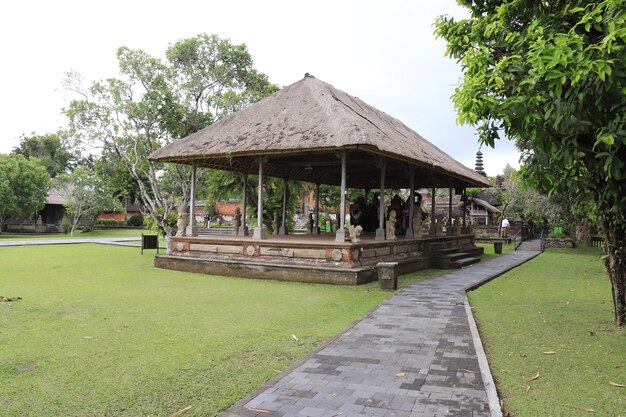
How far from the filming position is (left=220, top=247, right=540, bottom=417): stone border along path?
12.9ft

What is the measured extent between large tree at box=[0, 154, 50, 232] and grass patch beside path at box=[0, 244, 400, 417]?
84.4 feet

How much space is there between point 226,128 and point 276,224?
6188 millimetres

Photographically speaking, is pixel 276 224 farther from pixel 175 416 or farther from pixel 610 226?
pixel 175 416

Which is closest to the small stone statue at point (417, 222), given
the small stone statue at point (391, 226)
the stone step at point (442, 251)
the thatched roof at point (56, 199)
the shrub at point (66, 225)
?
the stone step at point (442, 251)

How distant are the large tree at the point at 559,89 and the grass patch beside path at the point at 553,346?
3.46 ft

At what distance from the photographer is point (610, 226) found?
6734mm

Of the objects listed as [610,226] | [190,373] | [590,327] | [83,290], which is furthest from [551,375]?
[83,290]

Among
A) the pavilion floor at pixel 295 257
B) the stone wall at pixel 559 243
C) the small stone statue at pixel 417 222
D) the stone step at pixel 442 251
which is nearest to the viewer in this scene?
the pavilion floor at pixel 295 257

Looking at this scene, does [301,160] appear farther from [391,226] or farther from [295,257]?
[295,257]

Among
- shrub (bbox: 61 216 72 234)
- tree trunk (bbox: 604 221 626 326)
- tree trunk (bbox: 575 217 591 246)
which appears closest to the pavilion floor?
tree trunk (bbox: 604 221 626 326)

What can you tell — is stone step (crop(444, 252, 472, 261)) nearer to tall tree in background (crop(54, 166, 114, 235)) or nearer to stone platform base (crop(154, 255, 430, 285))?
stone platform base (crop(154, 255, 430, 285))

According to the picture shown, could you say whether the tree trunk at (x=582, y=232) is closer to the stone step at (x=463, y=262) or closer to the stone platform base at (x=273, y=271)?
the stone step at (x=463, y=262)

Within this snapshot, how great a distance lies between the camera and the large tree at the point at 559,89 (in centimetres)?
477

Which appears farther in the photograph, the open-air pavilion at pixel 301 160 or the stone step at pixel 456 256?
the stone step at pixel 456 256
